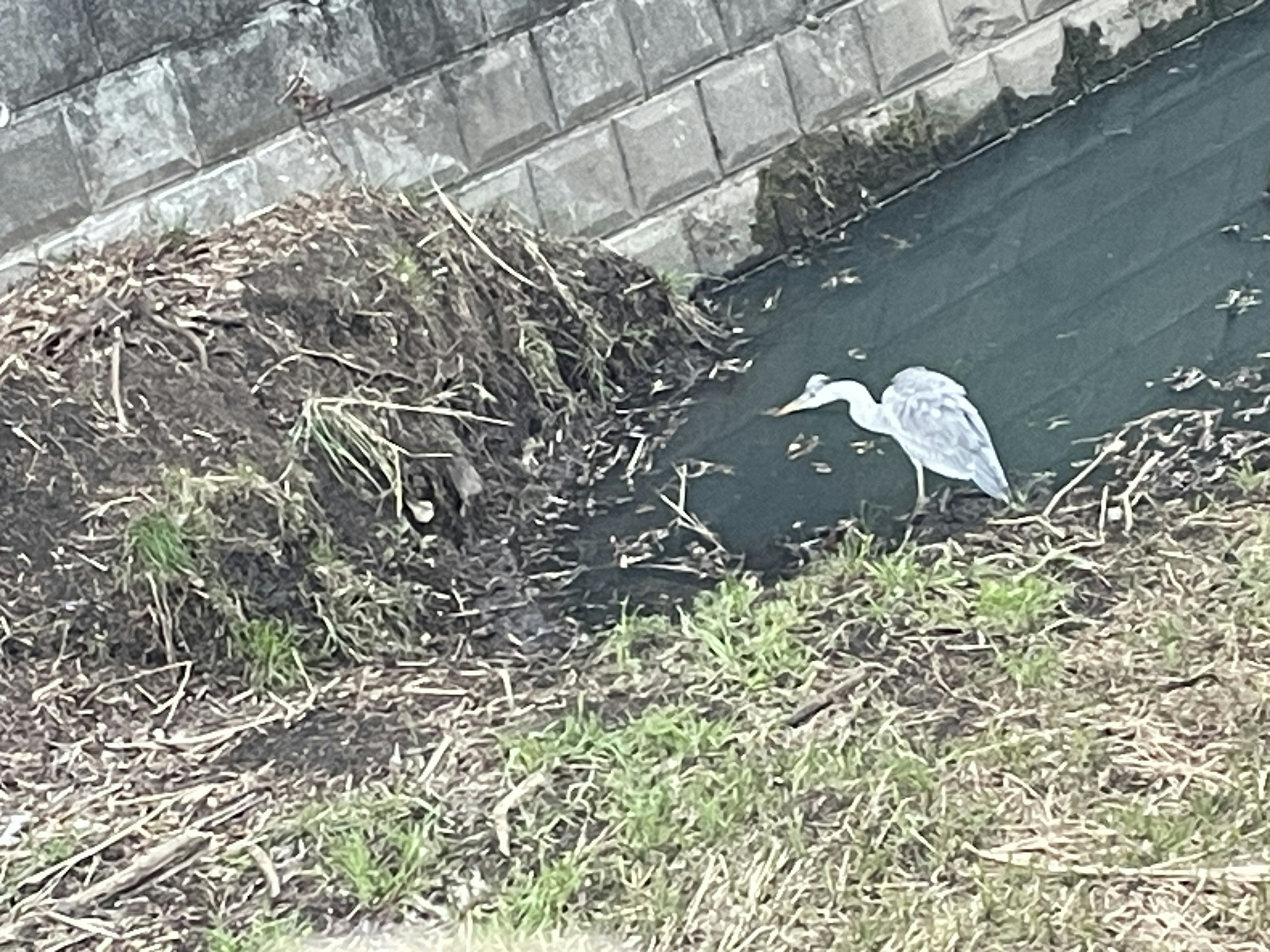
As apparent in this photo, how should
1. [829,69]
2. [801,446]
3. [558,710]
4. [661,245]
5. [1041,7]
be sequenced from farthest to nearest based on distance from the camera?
[1041,7]
[829,69]
[661,245]
[801,446]
[558,710]

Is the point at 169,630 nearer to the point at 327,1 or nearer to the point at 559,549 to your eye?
the point at 559,549

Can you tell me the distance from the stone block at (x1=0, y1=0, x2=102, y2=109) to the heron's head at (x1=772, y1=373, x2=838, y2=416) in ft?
8.01

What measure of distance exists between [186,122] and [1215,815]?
4.04 metres

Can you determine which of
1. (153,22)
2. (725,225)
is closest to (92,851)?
(153,22)

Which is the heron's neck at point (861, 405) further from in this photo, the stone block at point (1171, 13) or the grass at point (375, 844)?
the stone block at point (1171, 13)

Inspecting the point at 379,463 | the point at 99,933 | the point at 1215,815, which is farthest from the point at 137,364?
the point at 1215,815

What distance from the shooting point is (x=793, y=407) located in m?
5.00

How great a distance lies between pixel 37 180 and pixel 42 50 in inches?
15.8

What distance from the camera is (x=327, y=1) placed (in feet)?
19.0

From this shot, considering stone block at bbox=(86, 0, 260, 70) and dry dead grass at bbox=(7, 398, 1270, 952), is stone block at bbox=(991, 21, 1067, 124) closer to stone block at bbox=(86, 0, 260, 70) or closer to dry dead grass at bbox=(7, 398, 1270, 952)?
stone block at bbox=(86, 0, 260, 70)

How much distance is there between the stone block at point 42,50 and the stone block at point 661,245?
6.17ft

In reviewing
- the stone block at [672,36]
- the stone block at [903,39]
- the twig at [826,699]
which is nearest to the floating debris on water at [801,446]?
the twig at [826,699]

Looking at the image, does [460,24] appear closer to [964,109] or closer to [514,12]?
[514,12]

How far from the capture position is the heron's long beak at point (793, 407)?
494 centimetres
